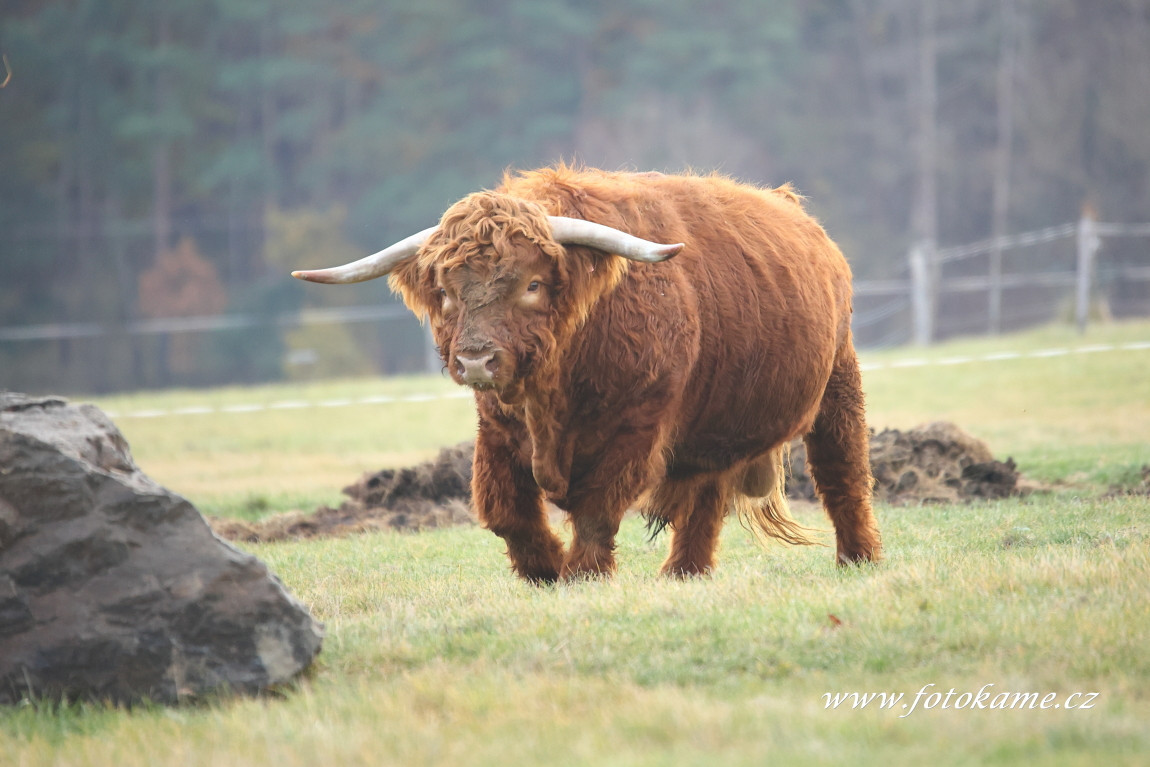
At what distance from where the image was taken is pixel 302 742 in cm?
360

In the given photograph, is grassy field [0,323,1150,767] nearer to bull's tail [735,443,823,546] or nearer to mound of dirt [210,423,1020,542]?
bull's tail [735,443,823,546]

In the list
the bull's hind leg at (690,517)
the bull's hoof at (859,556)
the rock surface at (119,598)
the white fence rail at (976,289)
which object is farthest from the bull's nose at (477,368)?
the white fence rail at (976,289)

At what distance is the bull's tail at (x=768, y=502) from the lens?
6.94 metres

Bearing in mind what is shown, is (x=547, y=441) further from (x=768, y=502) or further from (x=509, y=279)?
(x=768, y=502)

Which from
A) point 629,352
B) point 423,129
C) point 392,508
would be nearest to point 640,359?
point 629,352

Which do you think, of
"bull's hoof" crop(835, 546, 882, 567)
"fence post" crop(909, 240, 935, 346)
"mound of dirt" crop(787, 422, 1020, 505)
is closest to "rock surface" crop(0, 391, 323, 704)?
"bull's hoof" crop(835, 546, 882, 567)

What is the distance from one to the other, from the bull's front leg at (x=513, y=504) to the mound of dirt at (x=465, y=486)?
343cm

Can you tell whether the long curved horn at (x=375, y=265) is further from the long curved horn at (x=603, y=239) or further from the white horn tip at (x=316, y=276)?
the long curved horn at (x=603, y=239)

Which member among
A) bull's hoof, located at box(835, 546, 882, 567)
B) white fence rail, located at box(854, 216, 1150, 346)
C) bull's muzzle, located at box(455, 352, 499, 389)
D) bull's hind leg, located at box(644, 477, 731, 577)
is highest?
bull's muzzle, located at box(455, 352, 499, 389)

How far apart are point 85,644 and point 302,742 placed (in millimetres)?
929

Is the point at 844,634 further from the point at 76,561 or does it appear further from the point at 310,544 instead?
the point at 310,544

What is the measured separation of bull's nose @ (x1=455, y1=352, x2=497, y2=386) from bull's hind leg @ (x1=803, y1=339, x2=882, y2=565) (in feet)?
7.68

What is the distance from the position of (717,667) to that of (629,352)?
1690mm

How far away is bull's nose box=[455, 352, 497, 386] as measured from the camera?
16.1 ft
